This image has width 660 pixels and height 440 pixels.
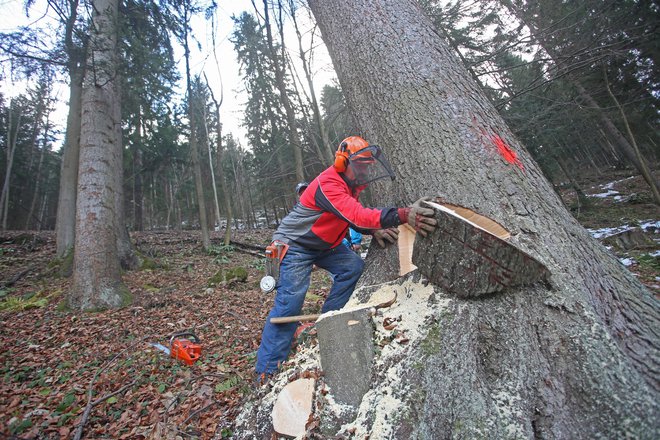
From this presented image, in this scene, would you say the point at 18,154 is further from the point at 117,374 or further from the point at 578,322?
the point at 578,322

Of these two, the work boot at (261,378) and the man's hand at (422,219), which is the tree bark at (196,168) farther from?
the man's hand at (422,219)

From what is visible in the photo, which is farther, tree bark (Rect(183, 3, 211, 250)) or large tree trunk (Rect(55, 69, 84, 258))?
tree bark (Rect(183, 3, 211, 250))

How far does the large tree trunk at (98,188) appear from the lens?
14.6 feet

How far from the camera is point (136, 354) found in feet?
10.7

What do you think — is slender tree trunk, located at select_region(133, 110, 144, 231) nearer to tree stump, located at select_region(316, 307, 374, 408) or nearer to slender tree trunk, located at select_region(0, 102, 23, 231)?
slender tree trunk, located at select_region(0, 102, 23, 231)

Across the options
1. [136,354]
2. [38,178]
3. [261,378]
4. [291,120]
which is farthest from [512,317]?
[38,178]

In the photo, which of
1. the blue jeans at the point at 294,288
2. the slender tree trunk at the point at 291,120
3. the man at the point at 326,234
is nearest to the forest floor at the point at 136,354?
the blue jeans at the point at 294,288

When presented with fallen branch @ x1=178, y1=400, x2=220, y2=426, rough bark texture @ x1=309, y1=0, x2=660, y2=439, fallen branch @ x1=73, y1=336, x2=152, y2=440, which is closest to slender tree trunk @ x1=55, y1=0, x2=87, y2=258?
fallen branch @ x1=73, y1=336, x2=152, y2=440

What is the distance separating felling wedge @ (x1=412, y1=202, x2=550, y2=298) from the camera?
1455mm

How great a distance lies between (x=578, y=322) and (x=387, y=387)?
3.02 feet

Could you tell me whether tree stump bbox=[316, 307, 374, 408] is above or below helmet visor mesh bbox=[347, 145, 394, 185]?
below

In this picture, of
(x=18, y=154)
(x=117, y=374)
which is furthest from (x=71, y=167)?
(x=18, y=154)

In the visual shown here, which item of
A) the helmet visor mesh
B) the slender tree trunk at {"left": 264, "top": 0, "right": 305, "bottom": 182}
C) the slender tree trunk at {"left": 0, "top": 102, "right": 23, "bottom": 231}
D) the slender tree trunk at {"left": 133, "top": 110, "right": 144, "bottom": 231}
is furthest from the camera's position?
the slender tree trunk at {"left": 0, "top": 102, "right": 23, "bottom": 231}

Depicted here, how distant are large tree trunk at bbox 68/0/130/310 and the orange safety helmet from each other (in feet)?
13.7
